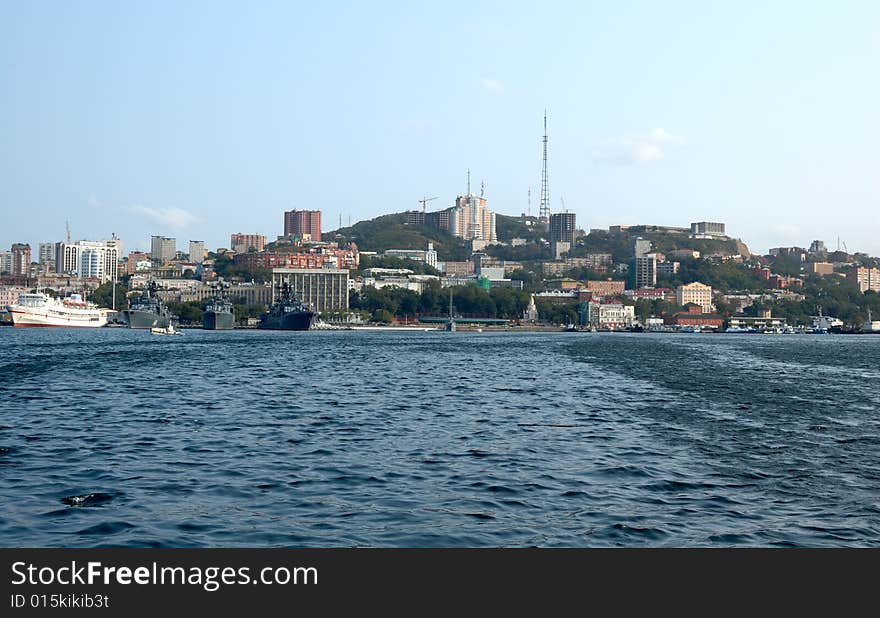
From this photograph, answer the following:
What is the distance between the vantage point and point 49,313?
144 m

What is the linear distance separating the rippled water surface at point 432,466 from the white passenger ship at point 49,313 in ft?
372

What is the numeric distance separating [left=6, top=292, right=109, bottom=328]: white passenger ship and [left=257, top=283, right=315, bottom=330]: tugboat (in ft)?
97.7

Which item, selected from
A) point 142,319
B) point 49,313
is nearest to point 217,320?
point 142,319

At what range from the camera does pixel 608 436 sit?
22.8 m

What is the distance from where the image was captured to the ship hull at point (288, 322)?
171m

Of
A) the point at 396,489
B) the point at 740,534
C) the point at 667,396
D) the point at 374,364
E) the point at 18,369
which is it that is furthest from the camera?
the point at 374,364

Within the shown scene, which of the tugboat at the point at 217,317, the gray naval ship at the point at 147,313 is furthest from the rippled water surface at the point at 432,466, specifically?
the tugboat at the point at 217,317

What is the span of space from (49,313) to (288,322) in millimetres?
41474

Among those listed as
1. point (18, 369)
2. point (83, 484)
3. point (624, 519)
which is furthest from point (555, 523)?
point (18, 369)

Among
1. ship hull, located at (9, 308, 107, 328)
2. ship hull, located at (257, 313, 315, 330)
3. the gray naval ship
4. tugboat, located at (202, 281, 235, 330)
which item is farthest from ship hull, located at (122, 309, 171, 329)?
ship hull, located at (257, 313, 315, 330)

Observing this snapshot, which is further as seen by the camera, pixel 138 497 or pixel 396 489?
pixel 396 489

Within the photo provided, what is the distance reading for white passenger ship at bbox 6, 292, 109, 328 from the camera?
143 metres
